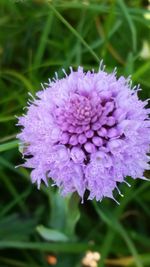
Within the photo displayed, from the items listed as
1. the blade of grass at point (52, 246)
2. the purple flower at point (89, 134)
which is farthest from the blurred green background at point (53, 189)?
A: the purple flower at point (89, 134)

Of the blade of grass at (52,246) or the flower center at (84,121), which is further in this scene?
the blade of grass at (52,246)

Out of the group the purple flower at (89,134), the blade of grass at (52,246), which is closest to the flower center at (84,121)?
the purple flower at (89,134)

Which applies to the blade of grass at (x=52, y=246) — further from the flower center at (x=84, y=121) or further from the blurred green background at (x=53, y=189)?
the flower center at (x=84, y=121)

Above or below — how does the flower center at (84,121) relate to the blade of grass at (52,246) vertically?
above

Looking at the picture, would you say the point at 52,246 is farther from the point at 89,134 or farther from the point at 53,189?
the point at 89,134

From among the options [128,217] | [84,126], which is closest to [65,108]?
[84,126]

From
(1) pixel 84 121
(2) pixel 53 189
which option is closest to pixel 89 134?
(1) pixel 84 121

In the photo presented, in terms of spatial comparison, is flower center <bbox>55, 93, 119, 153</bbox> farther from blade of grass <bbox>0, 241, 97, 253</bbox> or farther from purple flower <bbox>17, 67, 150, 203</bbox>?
blade of grass <bbox>0, 241, 97, 253</bbox>

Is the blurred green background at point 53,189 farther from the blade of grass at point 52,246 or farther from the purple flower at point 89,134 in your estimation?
the purple flower at point 89,134

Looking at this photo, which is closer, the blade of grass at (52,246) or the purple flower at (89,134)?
the purple flower at (89,134)
